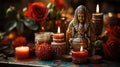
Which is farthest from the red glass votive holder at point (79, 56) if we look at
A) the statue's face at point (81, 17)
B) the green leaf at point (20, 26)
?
the green leaf at point (20, 26)

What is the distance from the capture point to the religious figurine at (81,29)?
3.26 feet

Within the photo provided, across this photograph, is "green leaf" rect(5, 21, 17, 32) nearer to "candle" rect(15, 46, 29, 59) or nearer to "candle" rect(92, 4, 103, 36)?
"candle" rect(15, 46, 29, 59)

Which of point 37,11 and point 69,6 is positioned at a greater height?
point 69,6

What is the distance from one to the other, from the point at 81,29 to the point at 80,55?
4.4 inches

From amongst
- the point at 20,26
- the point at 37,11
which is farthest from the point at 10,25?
the point at 37,11

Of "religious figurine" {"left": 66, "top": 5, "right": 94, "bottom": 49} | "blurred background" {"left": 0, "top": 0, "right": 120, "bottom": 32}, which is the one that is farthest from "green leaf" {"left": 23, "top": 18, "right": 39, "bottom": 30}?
"religious figurine" {"left": 66, "top": 5, "right": 94, "bottom": 49}

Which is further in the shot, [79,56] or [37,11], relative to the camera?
[37,11]

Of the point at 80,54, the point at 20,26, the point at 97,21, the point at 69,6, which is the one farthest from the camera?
the point at 69,6

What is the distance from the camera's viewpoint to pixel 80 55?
3.14 feet

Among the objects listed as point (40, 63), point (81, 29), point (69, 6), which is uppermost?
point (69, 6)

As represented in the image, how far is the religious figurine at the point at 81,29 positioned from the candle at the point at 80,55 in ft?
0.12

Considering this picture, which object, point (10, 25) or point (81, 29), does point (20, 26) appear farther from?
point (81, 29)

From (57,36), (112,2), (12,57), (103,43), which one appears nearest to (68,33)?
(57,36)

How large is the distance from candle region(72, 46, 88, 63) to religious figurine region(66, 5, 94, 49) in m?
0.04
